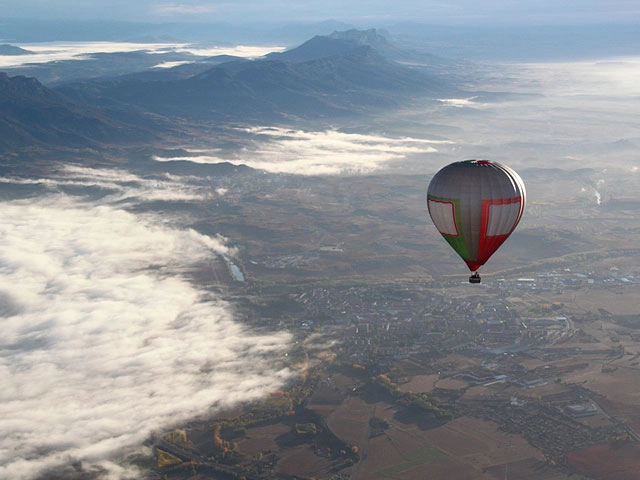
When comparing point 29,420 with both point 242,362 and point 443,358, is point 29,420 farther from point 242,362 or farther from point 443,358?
point 443,358

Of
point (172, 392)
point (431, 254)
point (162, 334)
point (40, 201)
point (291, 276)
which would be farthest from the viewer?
point (40, 201)

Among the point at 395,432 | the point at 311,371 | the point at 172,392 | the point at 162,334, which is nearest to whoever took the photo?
the point at 395,432

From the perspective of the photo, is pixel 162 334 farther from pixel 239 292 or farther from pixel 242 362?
pixel 239 292

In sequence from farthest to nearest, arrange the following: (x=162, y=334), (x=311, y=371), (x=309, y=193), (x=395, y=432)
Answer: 1. (x=309, y=193)
2. (x=162, y=334)
3. (x=311, y=371)
4. (x=395, y=432)

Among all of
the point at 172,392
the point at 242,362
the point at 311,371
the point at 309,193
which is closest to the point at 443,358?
the point at 311,371

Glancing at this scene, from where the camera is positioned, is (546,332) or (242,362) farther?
(546,332)

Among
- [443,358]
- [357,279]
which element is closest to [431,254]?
[357,279]
